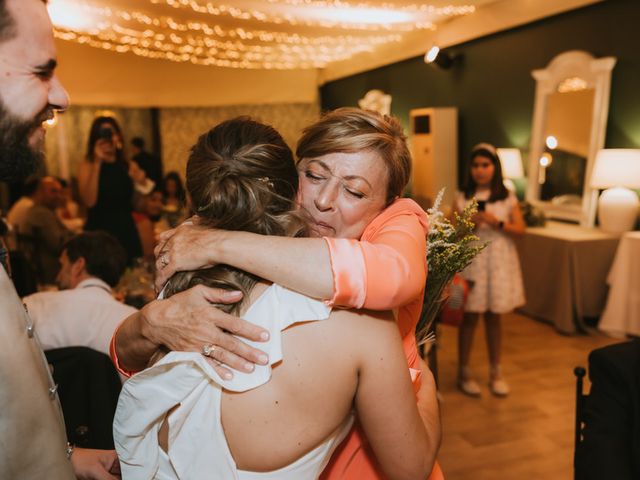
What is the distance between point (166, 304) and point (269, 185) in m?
0.29

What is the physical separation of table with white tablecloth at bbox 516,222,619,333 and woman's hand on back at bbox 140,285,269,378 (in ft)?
15.0

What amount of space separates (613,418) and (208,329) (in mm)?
1251

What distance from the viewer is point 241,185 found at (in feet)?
3.10

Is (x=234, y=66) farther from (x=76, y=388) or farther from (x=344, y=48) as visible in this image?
(x=76, y=388)

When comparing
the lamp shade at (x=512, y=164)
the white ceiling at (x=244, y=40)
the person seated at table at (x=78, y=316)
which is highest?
the white ceiling at (x=244, y=40)

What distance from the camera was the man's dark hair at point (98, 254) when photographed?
8.52ft

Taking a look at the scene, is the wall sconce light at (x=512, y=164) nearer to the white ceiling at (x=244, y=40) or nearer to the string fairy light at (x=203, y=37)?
the white ceiling at (x=244, y=40)

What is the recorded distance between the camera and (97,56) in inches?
364

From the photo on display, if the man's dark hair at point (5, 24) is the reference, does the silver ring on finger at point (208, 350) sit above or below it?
below

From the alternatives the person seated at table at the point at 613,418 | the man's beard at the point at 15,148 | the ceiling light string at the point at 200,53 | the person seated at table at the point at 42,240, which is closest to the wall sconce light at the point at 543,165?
the ceiling light string at the point at 200,53

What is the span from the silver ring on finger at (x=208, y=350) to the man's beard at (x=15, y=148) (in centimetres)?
40

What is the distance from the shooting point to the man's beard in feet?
2.78

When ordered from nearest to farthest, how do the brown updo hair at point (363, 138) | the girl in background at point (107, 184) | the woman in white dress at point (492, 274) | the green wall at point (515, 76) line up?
the brown updo hair at point (363, 138) < the woman in white dress at point (492, 274) < the girl in background at point (107, 184) < the green wall at point (515, 76)

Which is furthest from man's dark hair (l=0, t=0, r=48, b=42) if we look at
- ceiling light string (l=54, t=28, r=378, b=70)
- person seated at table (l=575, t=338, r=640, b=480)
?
ceiling light string (l=54, t=28, r=378, b=70)
